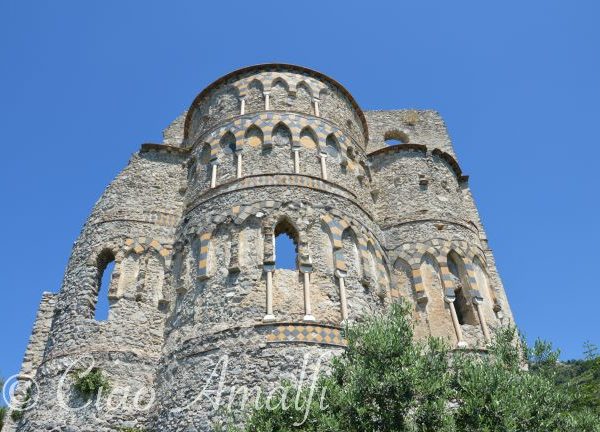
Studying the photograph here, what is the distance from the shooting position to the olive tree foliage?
8547mm

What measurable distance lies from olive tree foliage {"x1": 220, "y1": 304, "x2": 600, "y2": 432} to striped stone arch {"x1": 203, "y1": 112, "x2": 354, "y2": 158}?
8.15 metres

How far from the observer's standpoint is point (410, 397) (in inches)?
344

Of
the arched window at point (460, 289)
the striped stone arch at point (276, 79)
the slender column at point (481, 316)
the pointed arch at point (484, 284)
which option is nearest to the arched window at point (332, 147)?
the striped stone arch at point (276, 79)

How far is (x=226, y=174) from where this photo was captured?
15.9 meters

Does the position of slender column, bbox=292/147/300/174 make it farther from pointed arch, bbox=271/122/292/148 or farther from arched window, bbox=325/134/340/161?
arched window, bbox=325/134/340/161

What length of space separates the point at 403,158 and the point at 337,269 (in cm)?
742

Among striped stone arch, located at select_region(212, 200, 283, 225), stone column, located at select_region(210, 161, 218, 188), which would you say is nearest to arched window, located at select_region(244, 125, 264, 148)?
stone column, located at select_region(210, 161, 218, 188)

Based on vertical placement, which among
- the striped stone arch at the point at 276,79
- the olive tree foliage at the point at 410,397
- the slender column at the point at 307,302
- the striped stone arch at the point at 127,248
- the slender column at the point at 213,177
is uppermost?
the striped stone arch at the point at 276,79

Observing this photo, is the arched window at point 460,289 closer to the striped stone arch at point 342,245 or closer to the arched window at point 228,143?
the striped stone arch at point 342,245

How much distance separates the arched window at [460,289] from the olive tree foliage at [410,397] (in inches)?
226

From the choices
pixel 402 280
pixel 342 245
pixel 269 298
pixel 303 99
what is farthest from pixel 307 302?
pixel 303 99

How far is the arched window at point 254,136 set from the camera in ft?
53.5
